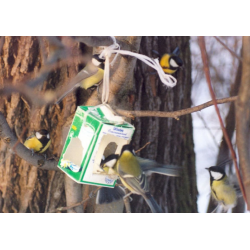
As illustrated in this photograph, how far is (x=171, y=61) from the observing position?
1.57m

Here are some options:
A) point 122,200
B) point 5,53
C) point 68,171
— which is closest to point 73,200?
point 122,200

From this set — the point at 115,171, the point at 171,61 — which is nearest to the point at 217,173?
the point at 115,171

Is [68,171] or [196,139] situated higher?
[196,139]

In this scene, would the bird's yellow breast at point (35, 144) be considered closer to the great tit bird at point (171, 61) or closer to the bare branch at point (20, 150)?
the bare branch at point (20, 150)

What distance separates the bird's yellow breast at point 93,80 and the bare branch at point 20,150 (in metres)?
0.37

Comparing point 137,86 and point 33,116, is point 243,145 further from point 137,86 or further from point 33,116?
point 33,116

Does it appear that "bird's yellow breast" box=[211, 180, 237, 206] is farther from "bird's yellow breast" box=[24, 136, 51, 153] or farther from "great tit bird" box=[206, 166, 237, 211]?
"bird's yellow breast" box=[24, 136, 51, 153]

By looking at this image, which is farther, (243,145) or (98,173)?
(98,173)

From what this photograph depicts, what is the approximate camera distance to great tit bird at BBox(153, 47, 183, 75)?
156 centimetres

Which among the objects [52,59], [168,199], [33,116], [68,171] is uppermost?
[52,59]

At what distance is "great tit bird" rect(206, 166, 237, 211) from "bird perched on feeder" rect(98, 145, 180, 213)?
23 cm

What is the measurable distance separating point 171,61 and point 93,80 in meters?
0.44

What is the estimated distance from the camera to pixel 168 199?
1.61 meters

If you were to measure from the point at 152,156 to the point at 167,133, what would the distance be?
15 centimetres
